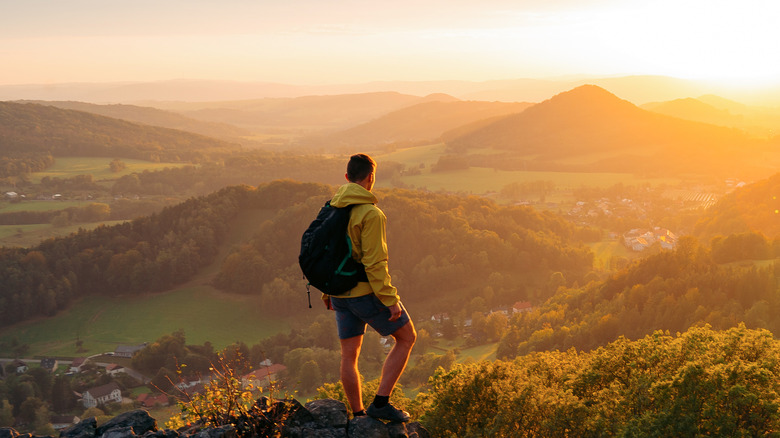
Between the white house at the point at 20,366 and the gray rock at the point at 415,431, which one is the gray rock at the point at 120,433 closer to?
the gray rock at the point at 415,431

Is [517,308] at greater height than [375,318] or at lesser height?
lesser

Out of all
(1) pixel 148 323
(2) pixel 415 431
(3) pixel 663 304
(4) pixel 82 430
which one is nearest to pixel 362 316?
(2) pixel 415 431

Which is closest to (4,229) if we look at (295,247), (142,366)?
(295,247)

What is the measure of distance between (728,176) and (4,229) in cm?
17285

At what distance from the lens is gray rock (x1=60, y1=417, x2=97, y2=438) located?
7.72 metres

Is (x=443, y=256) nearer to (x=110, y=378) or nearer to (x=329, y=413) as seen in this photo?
(x=110, y=378)

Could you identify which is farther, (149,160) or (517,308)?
(149,160)

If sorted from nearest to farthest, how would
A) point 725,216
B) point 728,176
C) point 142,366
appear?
point 142,366 < point 725,216 < point 728,176

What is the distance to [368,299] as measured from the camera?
736cm

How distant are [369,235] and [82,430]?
5.18m

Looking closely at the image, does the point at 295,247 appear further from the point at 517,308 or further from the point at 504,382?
the point at 504,382

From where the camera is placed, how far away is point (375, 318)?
291 inches

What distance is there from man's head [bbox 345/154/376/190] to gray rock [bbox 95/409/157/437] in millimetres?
4837

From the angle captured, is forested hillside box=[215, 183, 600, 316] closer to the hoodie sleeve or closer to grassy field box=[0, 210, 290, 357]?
grassy field box=[0, 210, 290, 357]
